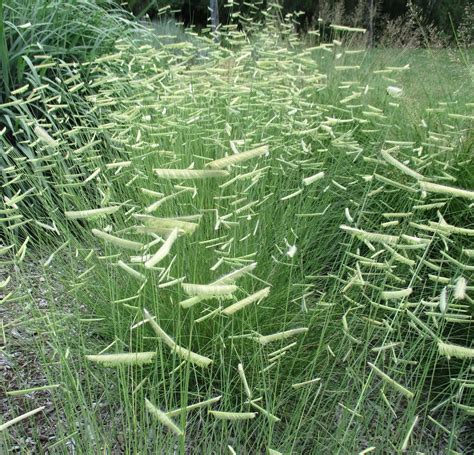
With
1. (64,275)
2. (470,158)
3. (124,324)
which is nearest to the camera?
(124,324)

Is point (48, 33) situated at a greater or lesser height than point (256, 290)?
greater

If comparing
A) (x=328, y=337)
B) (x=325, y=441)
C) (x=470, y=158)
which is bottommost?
(x=325, y=441)

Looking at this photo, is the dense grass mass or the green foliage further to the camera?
the green foliage

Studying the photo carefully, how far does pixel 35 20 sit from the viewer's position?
13.1 ft

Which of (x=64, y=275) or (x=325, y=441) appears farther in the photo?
(x=64, y=275)

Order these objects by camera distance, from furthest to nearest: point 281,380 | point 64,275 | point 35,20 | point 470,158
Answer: point 35,20
point 470,158
point 64,275
point 281,380

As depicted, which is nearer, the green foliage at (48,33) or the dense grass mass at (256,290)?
the dense grass mass at (256,290)

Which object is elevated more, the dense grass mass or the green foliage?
the green foliage

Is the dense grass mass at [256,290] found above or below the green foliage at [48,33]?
below

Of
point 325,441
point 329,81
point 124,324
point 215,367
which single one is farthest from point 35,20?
point 325,441

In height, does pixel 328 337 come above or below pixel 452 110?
below

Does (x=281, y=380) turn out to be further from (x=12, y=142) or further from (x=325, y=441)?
(x=12, y=142)

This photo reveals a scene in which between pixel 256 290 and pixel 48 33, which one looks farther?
pixel 48 33

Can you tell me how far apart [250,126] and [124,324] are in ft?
3.36
